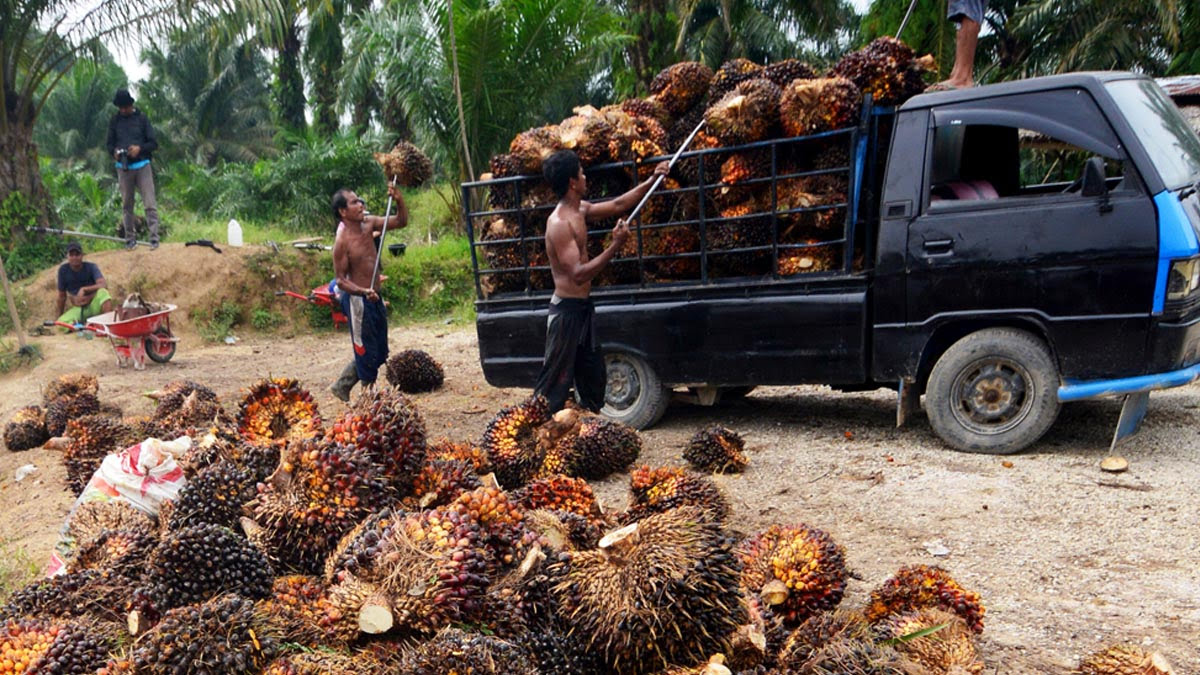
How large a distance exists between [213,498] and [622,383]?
358 centimetres

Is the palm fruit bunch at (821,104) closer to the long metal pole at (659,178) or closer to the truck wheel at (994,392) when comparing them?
the long metal pole at (659,178)

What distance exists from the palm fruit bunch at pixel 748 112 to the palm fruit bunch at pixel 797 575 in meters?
3.36

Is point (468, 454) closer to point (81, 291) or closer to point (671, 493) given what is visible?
point (671, 493)

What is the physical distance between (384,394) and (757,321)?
2.90 metres

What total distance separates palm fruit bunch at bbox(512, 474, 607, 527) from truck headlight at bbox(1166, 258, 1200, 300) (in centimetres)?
331

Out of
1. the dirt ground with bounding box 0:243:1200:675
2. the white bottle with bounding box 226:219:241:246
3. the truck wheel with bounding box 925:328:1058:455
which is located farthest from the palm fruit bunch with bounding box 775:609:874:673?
the white bottle with bounding box 226:219:241:246

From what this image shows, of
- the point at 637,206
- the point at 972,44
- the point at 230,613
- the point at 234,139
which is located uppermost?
the point at 234,139

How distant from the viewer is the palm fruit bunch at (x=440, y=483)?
→ 3268 millimetres

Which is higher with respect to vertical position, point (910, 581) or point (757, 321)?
point (757, 321)

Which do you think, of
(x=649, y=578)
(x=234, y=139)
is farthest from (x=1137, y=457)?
(x=234, y=139)

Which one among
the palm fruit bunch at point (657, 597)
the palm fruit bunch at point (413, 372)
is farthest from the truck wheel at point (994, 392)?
the palm fruit bunch at point (413, 372)

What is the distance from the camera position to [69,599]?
2836 mm

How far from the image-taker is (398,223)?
7484mm

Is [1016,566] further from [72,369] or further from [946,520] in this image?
[72,369]
